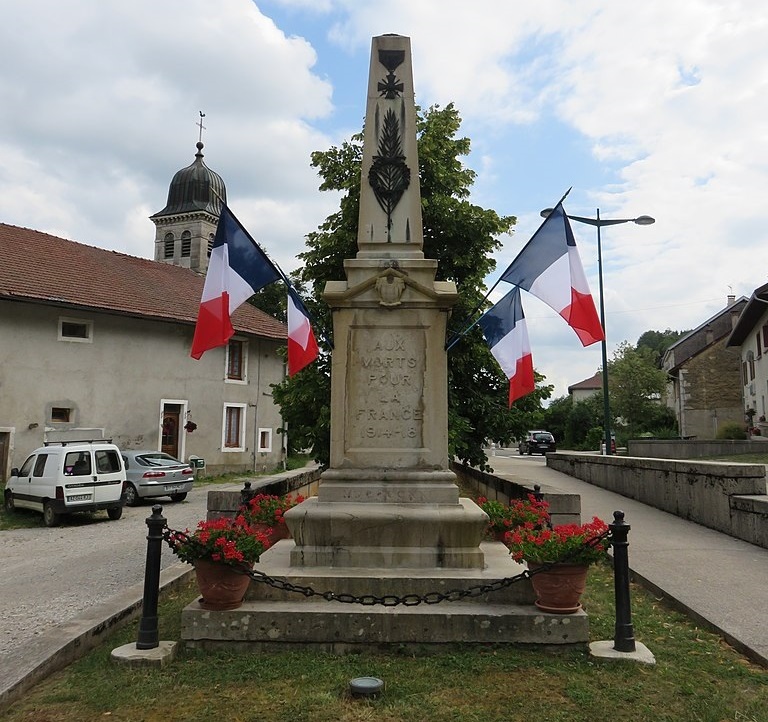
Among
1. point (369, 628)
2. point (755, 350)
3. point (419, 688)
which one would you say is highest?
point (755, 350)

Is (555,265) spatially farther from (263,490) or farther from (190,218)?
(190,218)

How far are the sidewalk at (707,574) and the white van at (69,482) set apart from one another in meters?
10.9

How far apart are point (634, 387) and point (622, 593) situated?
37.7 m

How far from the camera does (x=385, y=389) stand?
20.8 feet

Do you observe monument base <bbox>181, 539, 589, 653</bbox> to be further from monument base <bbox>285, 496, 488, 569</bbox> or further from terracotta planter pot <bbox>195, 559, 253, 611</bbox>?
monument base <bbox>285, 496, 488, 569</bbox>

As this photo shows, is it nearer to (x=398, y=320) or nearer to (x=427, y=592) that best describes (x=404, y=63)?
(x=398, y=320)

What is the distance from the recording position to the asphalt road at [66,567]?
704cm

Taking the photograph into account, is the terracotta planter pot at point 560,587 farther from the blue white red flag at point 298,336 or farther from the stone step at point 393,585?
the blue white red flag at point 298,336

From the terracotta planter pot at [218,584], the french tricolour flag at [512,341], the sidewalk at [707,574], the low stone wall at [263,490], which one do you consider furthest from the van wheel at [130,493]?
the terracotta planter pot at [218,584]

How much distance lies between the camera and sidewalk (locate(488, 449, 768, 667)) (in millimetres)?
5457

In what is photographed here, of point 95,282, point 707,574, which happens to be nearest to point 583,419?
point 95,282

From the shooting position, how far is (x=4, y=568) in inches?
401

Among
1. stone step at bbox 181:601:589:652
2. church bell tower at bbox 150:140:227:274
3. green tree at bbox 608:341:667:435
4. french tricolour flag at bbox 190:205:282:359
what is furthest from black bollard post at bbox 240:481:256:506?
church bell tower at bbox 150:140:227:274

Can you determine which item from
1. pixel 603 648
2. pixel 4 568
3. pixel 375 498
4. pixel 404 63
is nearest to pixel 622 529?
pixel 603 648
